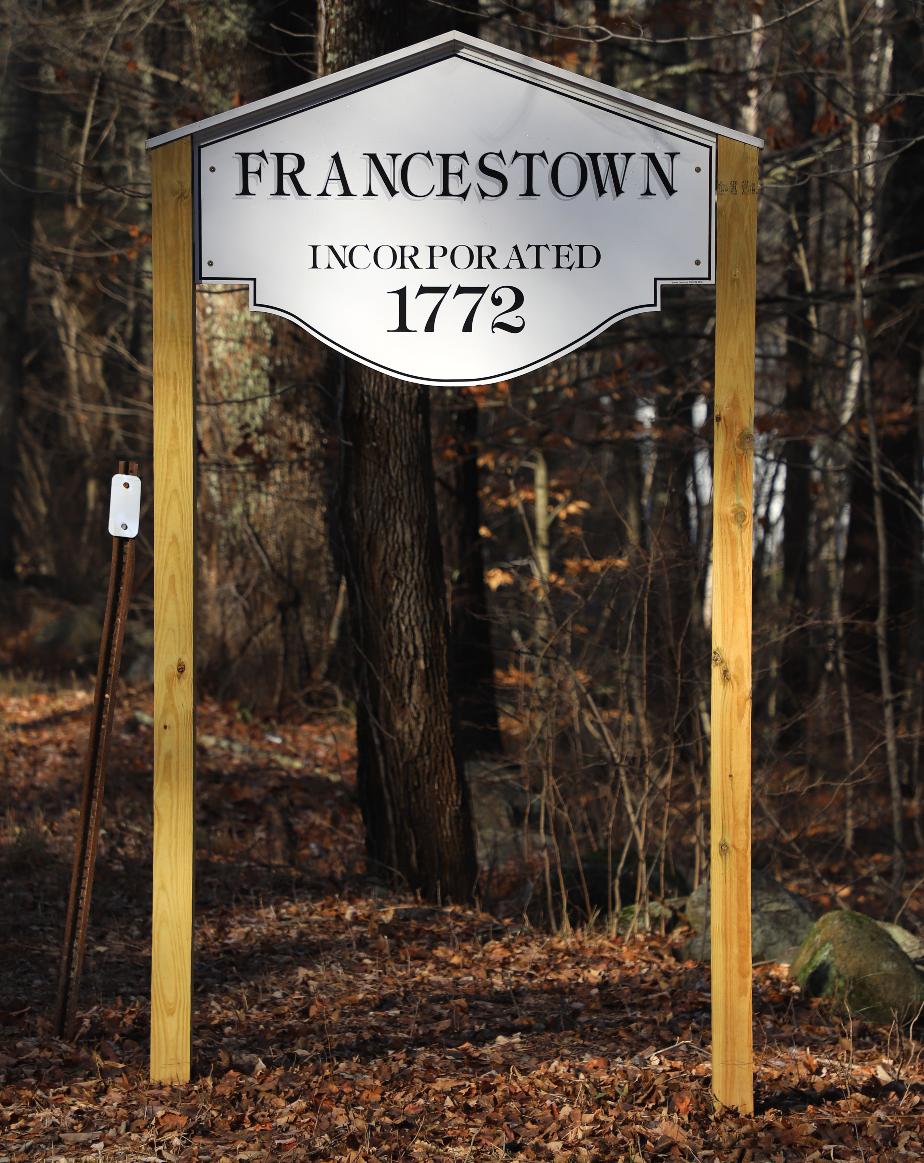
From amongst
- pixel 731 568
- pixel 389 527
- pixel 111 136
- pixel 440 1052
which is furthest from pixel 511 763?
pixel 111 136

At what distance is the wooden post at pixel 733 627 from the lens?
4191 mm

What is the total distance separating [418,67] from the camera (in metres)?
4.29

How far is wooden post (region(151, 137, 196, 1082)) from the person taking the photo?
4.29 m

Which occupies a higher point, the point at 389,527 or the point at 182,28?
the point at 182,28

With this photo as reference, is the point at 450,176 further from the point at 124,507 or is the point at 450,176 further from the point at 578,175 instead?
the point at 124,507

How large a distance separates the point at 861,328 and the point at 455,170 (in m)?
5.68

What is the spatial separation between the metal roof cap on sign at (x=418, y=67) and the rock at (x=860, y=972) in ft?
11.5

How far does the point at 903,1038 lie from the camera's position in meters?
5.40

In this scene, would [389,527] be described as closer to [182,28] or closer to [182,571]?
[182,571]

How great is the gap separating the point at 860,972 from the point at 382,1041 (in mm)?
2185

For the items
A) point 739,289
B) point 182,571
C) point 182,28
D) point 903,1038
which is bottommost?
point 903,1038

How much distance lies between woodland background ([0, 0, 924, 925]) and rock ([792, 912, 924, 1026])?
43.0 inches

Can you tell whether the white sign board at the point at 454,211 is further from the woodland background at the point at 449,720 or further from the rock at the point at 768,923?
the rock at the point at 768,923

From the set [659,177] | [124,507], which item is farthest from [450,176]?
[124,507]
